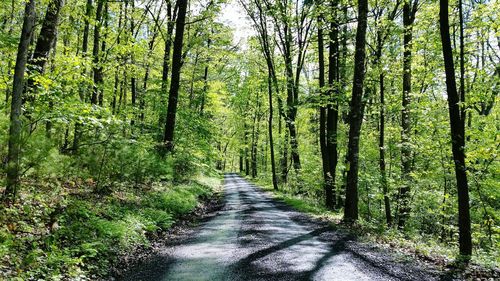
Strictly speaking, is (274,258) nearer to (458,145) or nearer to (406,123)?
(458,145)

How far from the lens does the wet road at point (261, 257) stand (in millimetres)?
6109

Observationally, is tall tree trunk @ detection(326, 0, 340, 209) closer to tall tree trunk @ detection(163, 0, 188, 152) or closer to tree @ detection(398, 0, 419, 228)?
tree @ detection(398, 0, 419, 228)

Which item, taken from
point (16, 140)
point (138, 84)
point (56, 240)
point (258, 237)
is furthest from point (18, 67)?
point (138, 84)

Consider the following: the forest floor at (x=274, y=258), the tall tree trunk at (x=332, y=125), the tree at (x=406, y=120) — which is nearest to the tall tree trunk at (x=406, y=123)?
the tree at (x=406, y=120)

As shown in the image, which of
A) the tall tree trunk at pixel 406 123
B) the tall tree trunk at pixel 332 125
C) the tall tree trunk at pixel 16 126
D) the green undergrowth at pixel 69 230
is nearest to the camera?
the green undergrowth at pixel 69 230

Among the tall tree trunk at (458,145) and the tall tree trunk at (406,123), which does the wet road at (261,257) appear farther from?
the tall tree trunk at (406,123)

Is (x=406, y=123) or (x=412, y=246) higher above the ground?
(x=406, y=123)

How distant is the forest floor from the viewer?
6.14 metres

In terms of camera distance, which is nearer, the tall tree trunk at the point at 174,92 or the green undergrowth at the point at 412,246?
the green undergrowth at the point at 412,246

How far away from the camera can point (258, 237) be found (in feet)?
30.1

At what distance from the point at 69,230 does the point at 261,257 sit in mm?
3756

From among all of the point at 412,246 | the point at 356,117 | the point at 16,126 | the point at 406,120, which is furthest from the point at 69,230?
the point at 406,120

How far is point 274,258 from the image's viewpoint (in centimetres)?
711

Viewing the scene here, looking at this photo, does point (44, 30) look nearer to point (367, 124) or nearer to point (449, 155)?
point (449, 155)
